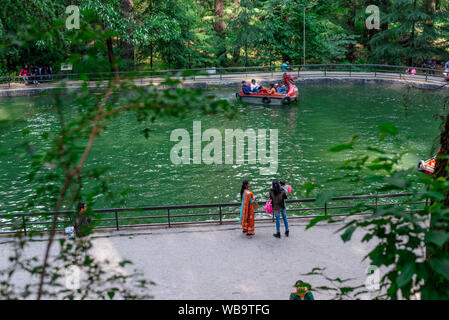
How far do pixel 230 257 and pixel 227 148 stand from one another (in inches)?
464

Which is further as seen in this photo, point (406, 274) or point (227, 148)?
point (227, 148)

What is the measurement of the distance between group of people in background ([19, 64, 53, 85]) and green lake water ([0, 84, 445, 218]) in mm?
3401

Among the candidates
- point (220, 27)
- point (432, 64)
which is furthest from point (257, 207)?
point (220, 27)

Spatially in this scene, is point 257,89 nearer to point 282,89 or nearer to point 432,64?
point 282,89

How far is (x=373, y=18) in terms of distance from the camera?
45531mm

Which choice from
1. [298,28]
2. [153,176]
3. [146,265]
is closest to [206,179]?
[153,176]

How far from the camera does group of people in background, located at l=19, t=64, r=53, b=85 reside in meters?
38.3

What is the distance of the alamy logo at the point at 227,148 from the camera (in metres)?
20.9

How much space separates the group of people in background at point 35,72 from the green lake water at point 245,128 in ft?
11.2

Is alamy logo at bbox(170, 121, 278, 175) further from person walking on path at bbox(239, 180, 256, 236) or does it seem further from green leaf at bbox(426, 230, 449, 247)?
green leaf at bbox(426, 230, 449, 247)

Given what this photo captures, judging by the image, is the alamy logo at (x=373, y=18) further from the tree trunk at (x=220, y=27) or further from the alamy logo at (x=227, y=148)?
the alamy logo at (x=227, y=148)

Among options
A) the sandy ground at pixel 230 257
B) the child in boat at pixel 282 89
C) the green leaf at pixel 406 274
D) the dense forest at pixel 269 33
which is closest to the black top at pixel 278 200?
the sandy ground at pixel 230 257

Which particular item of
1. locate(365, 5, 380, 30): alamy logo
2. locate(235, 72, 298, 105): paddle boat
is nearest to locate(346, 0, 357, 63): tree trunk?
locate(365, 5, 380, 30): alamy logo

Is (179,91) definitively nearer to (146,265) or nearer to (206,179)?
(146,265)
